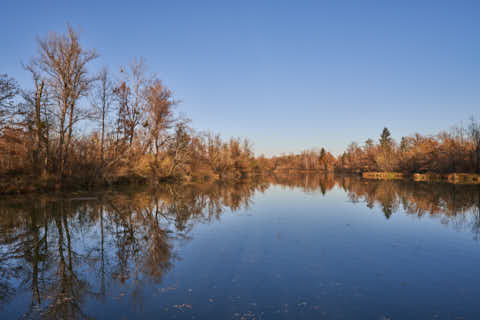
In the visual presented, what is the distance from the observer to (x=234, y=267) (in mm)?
5582

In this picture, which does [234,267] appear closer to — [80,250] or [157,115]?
[80,250]

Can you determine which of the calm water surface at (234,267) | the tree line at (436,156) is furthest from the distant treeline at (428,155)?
the calm water surface at (234,267)

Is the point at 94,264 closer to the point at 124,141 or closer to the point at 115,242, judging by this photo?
the point at 115,242

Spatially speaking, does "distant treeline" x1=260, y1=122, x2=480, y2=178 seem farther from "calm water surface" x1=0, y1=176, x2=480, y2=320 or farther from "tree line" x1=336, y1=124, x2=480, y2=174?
"calm water surface" x1=0, y1=176, x2=480, y2=320

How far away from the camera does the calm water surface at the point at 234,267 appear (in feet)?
12.7

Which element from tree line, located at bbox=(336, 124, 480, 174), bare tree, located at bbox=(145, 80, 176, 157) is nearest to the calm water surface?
bare tree, located at bbox=(145, 80, 176, 157)

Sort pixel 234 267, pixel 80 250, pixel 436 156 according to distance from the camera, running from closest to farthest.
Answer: pixel 234 267 < pixel 80 250 < pixel 436 156

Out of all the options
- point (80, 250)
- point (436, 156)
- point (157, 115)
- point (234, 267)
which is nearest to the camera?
point (234, 267)

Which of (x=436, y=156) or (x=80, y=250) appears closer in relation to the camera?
(x=80, y=250)

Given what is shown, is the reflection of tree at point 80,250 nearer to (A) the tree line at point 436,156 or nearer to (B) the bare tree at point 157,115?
(B) the bare tree at point 157,115

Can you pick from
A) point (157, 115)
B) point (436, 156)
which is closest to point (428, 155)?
point (436, 156)

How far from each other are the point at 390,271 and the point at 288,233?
138 inches

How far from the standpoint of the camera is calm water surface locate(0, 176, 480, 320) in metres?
3.88

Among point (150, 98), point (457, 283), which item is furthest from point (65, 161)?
point (457, 283)
